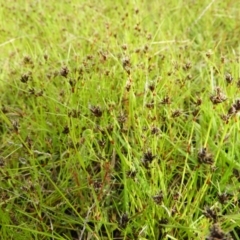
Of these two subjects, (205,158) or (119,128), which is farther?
(119,128)

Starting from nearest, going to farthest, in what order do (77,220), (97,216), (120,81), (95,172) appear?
(97,216), (77,220), (95,172), (120,81)

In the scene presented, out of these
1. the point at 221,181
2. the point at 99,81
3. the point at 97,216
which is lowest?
the point at 221,181

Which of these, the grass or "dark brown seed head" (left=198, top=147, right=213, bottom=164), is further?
the grass

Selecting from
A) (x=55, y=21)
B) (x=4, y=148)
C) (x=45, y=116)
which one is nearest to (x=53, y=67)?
(x=45, y=116)

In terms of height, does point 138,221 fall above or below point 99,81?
below

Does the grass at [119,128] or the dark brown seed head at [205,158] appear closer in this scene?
the dark brown seed head at [205,158]

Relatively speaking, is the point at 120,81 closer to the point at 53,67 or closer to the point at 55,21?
the point at 53,67

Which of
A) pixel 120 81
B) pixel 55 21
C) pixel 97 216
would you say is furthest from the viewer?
pixel 55 21

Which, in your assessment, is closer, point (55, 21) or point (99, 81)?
point (99, 81)
